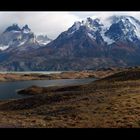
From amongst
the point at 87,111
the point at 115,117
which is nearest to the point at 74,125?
the point at 115,117

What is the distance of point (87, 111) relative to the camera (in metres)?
36.5
